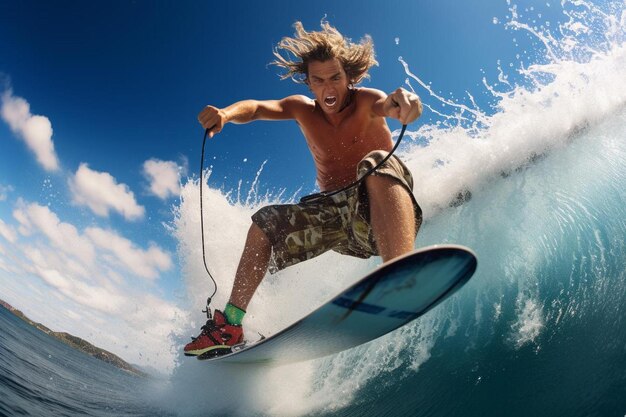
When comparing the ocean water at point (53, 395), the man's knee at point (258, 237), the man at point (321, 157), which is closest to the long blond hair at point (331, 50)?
the man at point (321, 157)

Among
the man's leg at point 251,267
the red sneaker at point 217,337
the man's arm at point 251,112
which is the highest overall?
the man's arm at point 251,112

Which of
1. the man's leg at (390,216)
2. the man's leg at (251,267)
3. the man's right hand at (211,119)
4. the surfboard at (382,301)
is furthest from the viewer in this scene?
the man's leg at (251,267)

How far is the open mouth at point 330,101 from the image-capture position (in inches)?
109

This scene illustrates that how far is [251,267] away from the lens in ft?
9.12

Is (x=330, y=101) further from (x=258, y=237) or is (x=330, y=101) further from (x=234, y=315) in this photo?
(x=234, y=315)

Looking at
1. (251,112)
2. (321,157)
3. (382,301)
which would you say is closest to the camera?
(382,301)

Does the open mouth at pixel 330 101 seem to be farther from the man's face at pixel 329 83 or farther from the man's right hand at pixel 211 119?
the man's right hand at pixel 211 119

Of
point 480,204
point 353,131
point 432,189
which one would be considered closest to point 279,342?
point 353,131

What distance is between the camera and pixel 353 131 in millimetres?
2857

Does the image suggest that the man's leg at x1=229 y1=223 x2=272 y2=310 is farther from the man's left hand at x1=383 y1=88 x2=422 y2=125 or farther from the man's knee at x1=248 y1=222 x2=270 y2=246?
the man's left hand at x1=383 y1=88 x2=422 y2=125

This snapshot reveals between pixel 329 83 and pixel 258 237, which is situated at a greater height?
pixel 329 83

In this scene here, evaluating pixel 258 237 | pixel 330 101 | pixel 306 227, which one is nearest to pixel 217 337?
pixel 258 237

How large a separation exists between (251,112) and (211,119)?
64 centimetres

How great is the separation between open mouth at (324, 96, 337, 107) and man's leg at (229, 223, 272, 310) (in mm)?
1143
